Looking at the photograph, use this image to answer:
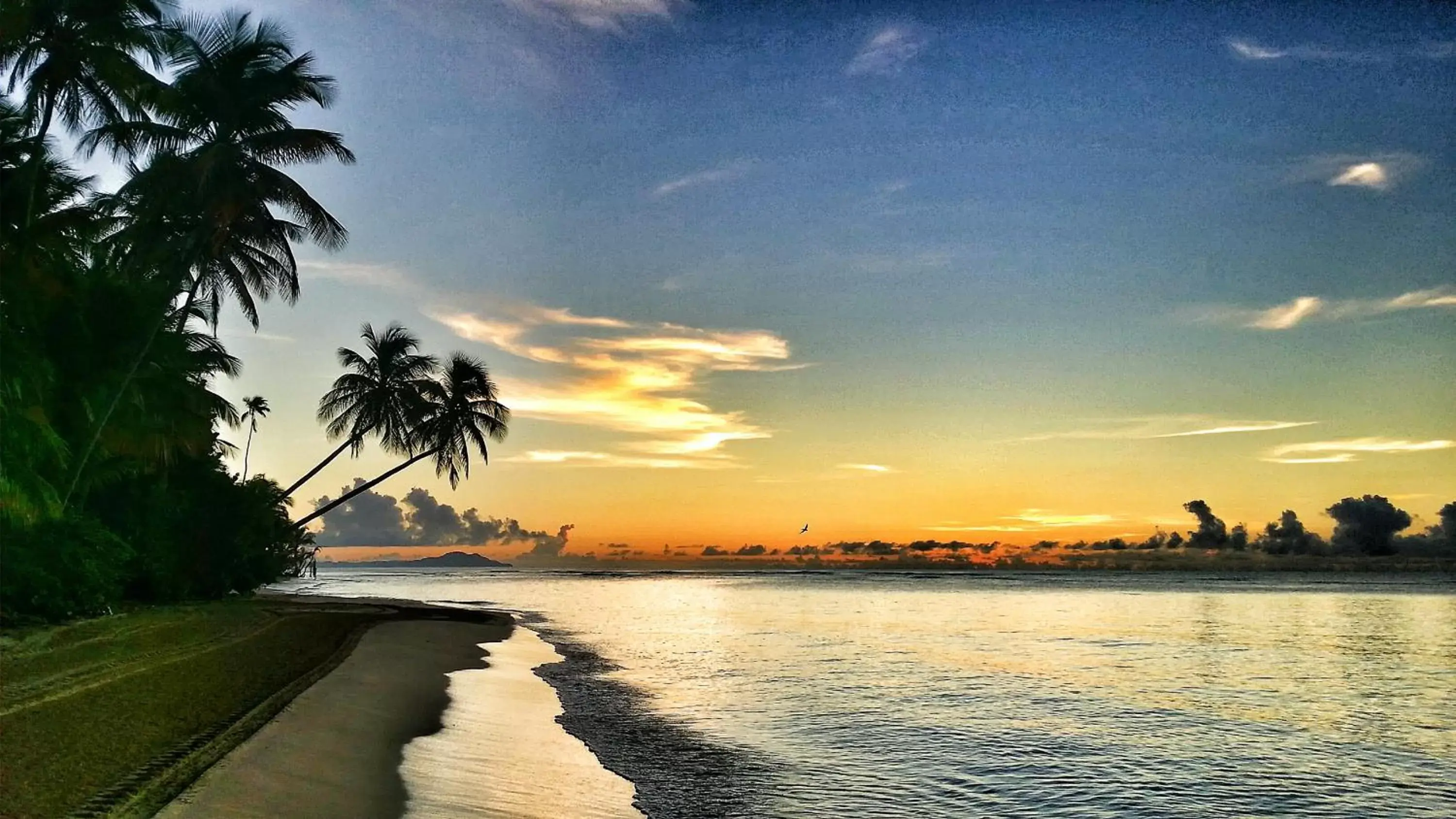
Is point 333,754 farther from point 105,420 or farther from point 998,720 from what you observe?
point 105,420

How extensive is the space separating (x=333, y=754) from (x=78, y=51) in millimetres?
20515

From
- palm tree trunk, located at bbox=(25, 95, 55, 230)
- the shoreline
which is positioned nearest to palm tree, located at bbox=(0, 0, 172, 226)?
palm tree trunk, located at bbox=(25, 95, 55, 230)

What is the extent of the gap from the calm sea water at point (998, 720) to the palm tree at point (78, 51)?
662 inches

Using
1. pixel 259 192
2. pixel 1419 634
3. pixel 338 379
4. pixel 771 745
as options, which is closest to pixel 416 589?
pixel 338 379

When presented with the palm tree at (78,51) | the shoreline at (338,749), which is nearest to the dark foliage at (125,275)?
the palm tree at (78,51)

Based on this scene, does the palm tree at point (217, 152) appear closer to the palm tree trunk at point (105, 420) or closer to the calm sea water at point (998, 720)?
the palm tree trunk at point (105, 420)

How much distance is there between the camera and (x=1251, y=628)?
42750 mm

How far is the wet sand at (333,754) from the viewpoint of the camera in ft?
25.1

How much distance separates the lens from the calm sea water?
1124 cm

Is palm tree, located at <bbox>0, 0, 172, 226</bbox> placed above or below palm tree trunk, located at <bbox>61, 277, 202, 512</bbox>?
above

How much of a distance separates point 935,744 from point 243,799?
9.92 meters

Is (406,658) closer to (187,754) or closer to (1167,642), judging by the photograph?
(187,754)

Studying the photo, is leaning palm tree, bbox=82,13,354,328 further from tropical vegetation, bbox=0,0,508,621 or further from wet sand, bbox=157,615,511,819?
wet sand, bbox=157,615,511,819

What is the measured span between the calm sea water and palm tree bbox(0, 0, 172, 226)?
662 inches
